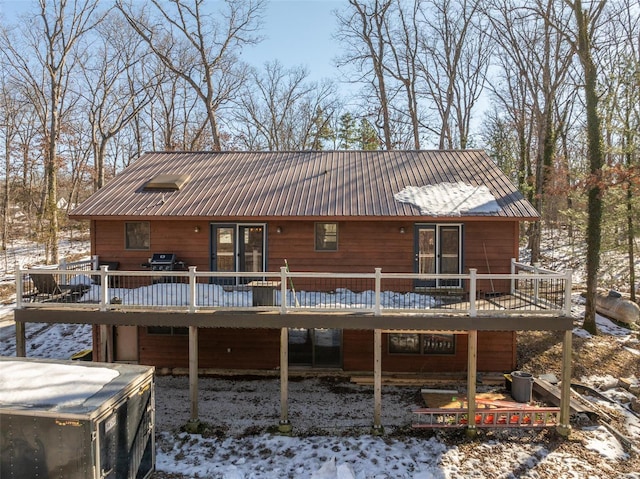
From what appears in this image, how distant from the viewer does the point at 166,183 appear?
12430mm

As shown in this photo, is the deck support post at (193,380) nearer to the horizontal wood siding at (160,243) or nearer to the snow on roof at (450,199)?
the horizontal wood siding at (160,243)

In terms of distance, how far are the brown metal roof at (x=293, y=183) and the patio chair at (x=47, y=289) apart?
85.7 inches

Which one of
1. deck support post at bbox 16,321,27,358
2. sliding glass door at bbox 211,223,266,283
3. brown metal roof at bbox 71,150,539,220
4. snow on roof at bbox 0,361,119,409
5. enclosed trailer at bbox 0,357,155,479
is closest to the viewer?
enclosed trailer at bbox 0,357,155,479

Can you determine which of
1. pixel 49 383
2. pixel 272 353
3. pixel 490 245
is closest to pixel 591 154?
pixel 490 245

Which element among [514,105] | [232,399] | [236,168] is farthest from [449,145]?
[232,399]

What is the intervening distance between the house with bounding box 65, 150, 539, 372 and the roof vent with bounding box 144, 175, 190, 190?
37 millimetres

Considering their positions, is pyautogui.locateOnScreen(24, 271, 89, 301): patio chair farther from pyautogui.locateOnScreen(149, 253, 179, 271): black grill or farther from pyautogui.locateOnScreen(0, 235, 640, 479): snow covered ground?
pyautogui.locateOnScreen(0, 235, 640, 479): snow covered ground

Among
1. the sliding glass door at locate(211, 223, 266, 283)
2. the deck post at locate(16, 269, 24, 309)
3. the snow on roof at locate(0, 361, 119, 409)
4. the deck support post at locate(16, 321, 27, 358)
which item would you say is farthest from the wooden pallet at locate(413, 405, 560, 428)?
the deck post at locate(16, 269, 24, 309)

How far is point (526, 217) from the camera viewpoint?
412 inches

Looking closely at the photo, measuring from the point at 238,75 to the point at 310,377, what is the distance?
24.5m

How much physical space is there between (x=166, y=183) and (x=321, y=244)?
5.16 metres

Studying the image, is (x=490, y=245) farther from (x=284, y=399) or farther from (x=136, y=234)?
(x=136, y=234)

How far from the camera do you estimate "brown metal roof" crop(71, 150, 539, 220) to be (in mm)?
11148

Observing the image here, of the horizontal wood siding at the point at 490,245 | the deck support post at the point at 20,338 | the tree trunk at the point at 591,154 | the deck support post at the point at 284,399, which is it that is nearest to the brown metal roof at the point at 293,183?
the horizontal wood siding at the point at 490,245
